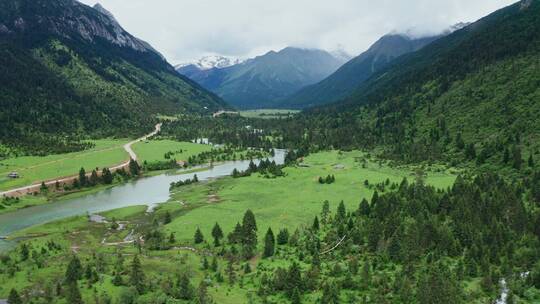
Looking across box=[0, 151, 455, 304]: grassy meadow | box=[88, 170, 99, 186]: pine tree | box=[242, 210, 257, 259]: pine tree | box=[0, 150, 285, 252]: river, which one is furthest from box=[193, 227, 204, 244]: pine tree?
box=[88, 170, 99, 186]: pine tree

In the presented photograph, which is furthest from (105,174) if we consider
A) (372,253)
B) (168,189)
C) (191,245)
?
(372,253)

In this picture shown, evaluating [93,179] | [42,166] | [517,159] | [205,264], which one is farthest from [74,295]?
[42,166]

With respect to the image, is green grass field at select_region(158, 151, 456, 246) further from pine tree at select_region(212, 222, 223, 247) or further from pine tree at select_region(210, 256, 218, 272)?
pine tree at select_region(210, 256, 218, 272)

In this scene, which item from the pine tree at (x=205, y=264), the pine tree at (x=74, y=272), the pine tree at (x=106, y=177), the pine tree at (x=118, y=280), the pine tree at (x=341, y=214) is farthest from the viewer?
the pine tree at (x=106, y=177)

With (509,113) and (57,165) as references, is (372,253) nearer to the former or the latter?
(509,113)

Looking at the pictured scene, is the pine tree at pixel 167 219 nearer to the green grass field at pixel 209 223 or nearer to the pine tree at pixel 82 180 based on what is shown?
the green grass field at pixel 209 223

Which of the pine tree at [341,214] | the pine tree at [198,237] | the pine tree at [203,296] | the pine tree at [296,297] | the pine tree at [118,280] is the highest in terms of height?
the pine tree at [341,214]

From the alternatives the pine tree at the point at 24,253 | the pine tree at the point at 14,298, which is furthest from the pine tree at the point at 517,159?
the pine tree at the point at 14,298
